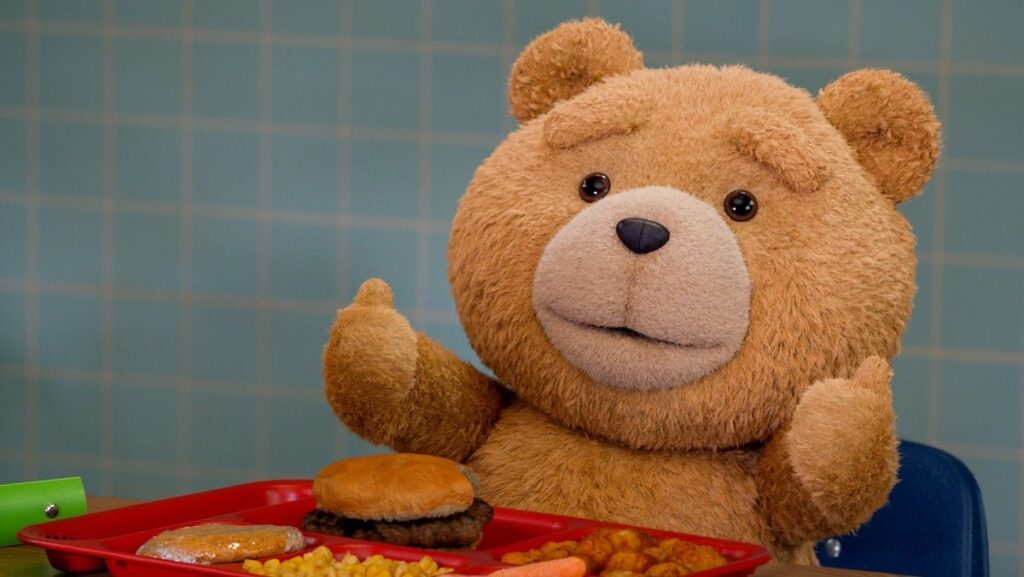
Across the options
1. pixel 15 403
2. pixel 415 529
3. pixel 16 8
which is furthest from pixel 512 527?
pixel 16 8

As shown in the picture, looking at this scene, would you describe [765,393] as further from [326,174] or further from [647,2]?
[326,174]

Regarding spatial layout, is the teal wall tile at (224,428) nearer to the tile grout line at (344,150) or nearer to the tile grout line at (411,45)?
the tile grout line at (344,150)

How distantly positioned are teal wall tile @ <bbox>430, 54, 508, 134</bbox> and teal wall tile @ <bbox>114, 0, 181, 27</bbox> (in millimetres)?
475

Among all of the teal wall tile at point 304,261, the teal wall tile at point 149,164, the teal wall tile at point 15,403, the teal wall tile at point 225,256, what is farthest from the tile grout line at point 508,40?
the teal wall tile at point 15,403

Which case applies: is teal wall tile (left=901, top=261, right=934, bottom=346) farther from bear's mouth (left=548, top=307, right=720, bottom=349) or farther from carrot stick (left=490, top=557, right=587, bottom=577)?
carrot stick (left=490, top=557, right=587, bottom=577)

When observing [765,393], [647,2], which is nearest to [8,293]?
[647,2]

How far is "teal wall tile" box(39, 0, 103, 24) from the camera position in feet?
7.66

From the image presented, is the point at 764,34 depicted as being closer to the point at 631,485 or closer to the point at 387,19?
the point at 387,19

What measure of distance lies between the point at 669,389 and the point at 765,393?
0.29 ft

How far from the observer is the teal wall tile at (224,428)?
2316mm

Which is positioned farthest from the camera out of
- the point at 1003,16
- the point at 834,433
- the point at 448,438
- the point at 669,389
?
the point at 1003,16

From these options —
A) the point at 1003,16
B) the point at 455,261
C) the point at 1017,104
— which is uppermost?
the point at 1003,16

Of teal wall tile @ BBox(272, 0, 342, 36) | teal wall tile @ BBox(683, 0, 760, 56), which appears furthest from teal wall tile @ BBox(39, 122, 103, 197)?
teal wall tile @ BBox(683, 0, 760, 56)

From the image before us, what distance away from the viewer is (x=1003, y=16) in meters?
2.03
